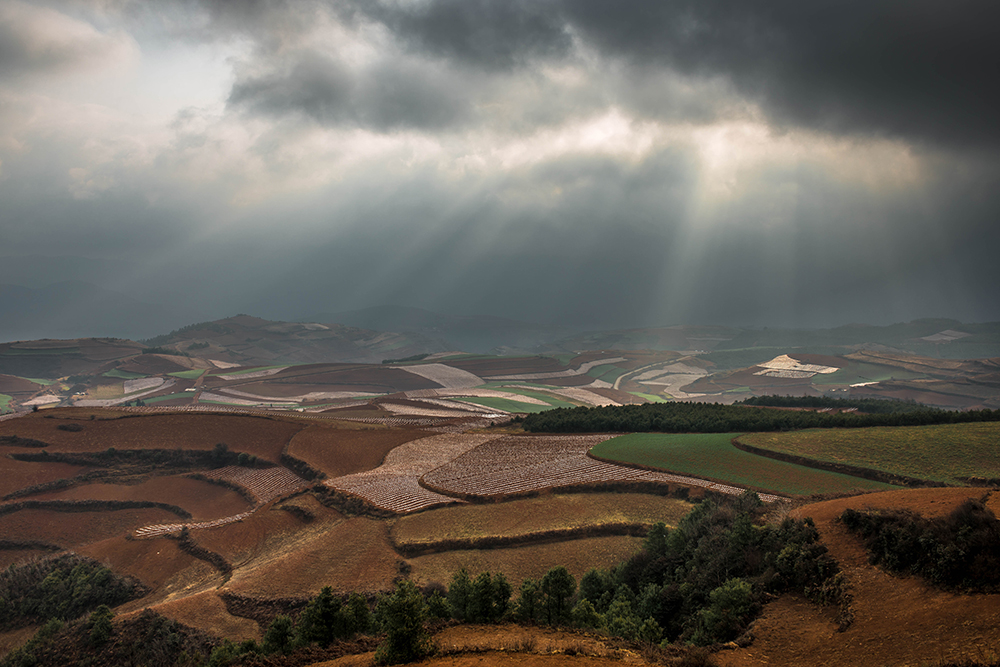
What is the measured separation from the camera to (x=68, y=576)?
33.1m

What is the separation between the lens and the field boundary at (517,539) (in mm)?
31406

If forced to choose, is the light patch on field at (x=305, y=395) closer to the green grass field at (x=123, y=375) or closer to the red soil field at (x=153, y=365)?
the red soil field at (x=153, y=365)

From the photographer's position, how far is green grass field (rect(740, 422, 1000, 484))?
111 feet

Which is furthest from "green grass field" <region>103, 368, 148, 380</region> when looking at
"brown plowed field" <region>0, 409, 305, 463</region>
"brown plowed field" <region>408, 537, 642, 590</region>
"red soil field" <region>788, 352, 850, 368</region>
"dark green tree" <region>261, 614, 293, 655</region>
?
"red soil field" <region>788, 352, 850, 368</region>

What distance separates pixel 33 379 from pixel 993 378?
25378 centimetres

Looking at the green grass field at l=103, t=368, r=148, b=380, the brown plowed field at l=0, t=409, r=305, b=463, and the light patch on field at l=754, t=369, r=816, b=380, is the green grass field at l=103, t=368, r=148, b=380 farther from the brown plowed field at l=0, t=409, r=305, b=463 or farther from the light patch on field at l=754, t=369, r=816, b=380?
the light patch on field at l=754, t=369, r=816, b=380

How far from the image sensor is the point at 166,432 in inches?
2295

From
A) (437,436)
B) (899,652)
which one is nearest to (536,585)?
(899,652)

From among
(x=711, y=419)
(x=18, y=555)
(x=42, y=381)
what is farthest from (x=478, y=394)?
(x=42, y=381)

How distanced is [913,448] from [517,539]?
96.7ft

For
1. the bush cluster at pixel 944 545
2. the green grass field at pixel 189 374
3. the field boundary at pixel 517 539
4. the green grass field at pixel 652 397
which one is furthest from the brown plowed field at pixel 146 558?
the green grass field at pixel 189 374

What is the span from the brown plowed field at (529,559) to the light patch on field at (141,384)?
135m

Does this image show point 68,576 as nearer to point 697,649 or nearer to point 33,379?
point 697,649

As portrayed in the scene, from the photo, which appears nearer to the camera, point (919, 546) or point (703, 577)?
point (919, 546)
